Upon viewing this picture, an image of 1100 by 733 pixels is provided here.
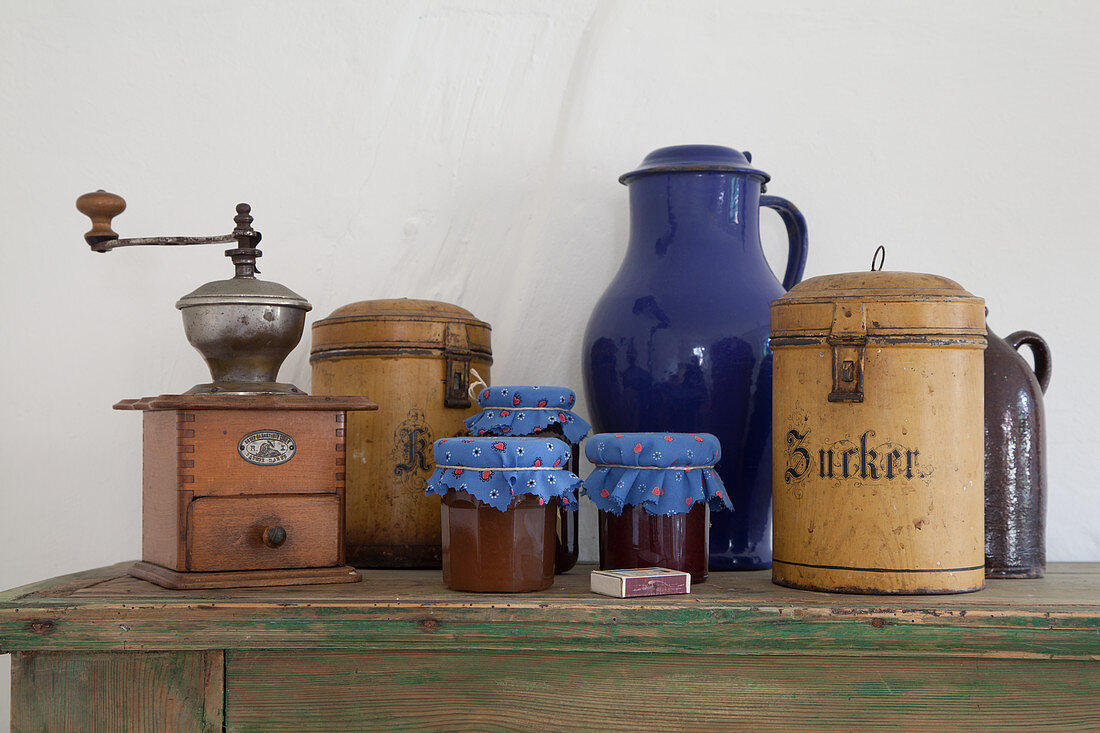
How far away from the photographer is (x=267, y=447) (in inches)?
52.2

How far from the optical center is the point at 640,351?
1.50 m

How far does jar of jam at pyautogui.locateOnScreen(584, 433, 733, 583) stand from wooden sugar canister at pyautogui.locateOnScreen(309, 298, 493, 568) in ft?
0.99

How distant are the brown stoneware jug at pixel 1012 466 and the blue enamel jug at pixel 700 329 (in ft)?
1.08

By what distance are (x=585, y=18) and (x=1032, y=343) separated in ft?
3.34

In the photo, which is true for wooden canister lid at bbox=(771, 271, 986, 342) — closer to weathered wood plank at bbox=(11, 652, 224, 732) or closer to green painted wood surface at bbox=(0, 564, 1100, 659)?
green painted wood surface at bbox=(0, 564, 1100, 659)

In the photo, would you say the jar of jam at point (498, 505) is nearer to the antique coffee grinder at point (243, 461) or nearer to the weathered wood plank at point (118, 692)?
the antique coffee grinder at point (243, 461)

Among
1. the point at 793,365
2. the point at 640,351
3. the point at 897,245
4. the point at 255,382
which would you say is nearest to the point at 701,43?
the point at 897,245

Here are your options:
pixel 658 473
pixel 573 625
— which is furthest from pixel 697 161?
pixel 573 625

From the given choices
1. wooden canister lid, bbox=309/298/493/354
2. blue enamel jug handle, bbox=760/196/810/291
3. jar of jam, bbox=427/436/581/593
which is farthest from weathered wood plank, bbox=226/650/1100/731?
blue enamel jug handle, bbox=760/196/810/291

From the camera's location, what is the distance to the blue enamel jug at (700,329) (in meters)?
1.47

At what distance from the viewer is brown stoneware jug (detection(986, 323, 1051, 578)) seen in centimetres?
140

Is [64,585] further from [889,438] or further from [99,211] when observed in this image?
[889,438]

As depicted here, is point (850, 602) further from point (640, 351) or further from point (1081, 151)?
point (1081, 151)

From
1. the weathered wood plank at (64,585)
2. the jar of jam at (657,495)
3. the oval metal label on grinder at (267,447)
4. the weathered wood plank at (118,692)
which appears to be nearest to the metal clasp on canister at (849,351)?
the jar of jam at (657,495)
